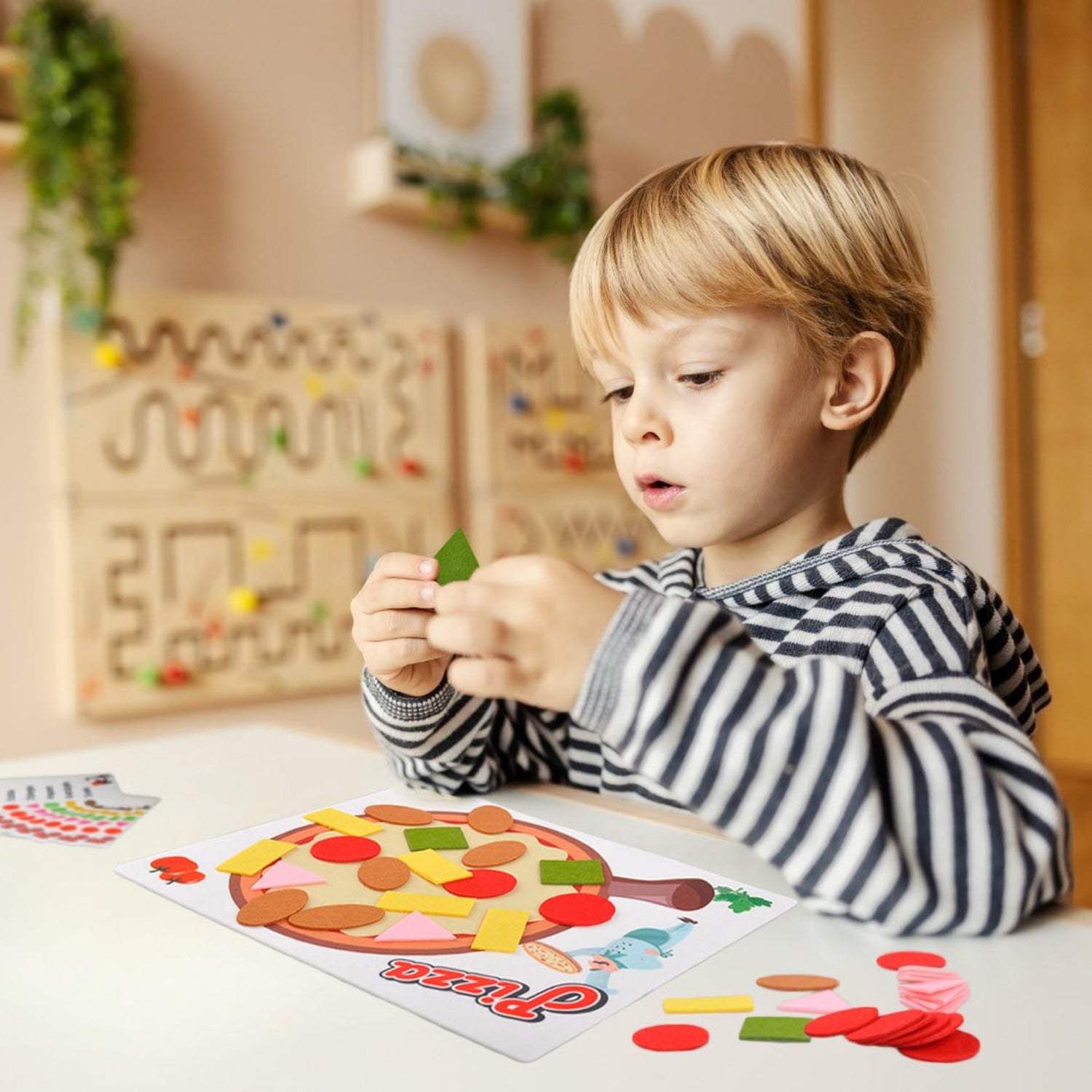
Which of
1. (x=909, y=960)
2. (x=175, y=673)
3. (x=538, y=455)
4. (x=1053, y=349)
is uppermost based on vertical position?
(x=1053, y=349)

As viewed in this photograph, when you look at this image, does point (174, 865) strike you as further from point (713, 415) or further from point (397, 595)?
point (713, 415)

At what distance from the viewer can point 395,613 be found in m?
0.65

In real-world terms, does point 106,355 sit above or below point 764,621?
above

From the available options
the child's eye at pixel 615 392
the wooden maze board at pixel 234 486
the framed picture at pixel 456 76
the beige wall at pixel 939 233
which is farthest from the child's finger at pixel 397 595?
the beige wall at pixel 939 233

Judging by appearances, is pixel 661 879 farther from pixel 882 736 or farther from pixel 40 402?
pixel 40 402

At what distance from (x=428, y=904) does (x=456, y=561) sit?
0.59ft

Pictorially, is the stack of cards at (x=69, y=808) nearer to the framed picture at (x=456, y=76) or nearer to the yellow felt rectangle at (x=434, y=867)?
the yellow felt rectangle at (x=434, y=867)

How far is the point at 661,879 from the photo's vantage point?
1.83 feet

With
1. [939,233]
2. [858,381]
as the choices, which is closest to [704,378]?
[858,381]

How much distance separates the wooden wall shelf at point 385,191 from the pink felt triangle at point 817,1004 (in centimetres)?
174

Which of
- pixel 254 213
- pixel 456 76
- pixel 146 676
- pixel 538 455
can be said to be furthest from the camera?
pixel 538 455

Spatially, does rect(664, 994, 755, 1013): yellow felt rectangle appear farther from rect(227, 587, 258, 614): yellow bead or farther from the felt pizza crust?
rect(227, 587, 258, 614): yellow bead

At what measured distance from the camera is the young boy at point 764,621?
0.47 m

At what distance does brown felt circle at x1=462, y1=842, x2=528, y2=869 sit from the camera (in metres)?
0.58
